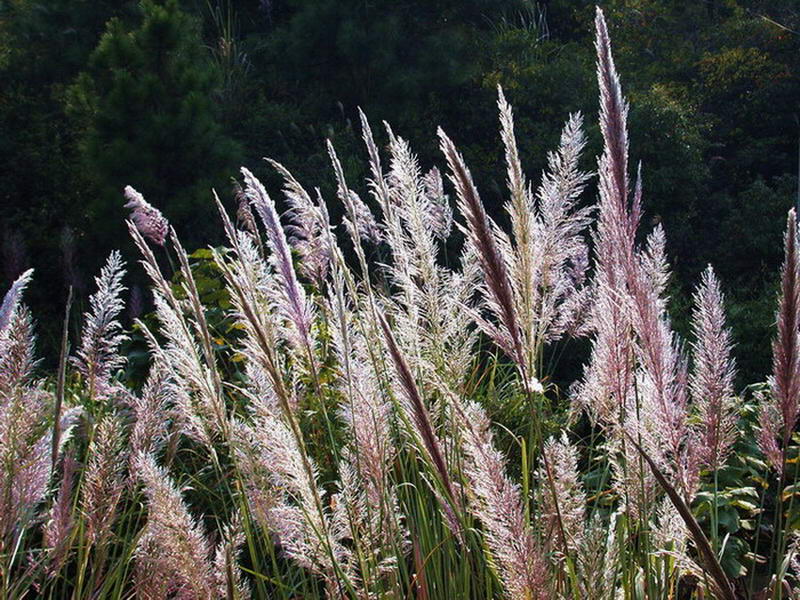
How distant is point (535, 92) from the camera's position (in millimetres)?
11797

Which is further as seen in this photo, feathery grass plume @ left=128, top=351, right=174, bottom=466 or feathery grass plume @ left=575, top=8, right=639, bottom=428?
feathery grass plume @ left=128, top=351, right=174, bottom=466

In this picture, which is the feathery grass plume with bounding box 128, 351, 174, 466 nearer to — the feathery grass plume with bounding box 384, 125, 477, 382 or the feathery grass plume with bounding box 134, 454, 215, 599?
the feathery grass plume with bounding box 134, 454, 215, 599

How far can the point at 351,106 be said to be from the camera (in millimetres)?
12344

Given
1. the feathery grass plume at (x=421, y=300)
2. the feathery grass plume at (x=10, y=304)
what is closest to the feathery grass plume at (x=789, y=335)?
the feathery grass plume at (x=421, y=300)

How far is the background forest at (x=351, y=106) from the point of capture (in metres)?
9.44

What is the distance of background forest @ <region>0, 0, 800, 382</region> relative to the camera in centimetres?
944

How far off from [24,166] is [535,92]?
20.0 ft

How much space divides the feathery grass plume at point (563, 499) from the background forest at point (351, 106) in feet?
22.7

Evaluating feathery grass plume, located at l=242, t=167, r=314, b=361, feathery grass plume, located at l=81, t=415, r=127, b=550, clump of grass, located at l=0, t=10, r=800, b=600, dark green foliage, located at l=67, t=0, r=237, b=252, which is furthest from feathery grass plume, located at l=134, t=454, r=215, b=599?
dark green foliage, located at l=67, t=0, r=237, b=252

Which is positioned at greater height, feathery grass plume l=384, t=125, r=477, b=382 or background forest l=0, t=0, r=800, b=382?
background forest l=0, t=0, r=800, b=382

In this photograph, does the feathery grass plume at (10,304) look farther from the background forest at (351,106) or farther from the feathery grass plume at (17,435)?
the background forest at (351,106)

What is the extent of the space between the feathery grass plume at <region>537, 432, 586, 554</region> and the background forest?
6917 millimetres

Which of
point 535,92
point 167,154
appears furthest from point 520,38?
point 167,154

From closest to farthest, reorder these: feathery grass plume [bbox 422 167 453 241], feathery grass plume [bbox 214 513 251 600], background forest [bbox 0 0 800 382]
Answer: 1. feathery grass plume [bbox 214 513 251 600]
2. feathery grass plume [bbox 422 167 453 241]
3. background forest [bbox 0 0 800 382]
